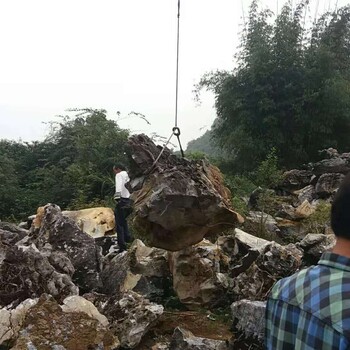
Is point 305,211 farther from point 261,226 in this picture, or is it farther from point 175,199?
point 175,199

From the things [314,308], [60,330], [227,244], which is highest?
[314,308]

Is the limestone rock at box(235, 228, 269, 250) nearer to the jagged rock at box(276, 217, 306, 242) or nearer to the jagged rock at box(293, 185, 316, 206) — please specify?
the jagged rock at box(276, 217, 306, 242)

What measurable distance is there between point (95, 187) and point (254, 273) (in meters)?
8.61

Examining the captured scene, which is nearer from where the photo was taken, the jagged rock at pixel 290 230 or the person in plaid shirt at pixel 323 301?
the person in plaid shirt at pixel 323 301

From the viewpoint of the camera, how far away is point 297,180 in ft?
35.5

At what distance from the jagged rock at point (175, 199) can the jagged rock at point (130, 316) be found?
1.75ft

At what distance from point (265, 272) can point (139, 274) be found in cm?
124

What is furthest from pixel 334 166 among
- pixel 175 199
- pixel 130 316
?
pixel 130 316

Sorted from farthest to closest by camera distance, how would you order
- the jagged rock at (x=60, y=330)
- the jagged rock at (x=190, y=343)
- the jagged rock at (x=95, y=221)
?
the jagged rock at (x=95, y=221), the jagged rock at (x=190, y=343), the jagged rock at (x=60, y=330)

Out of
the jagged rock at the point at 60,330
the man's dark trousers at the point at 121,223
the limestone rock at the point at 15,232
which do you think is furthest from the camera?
the man's dark trousers at the point at 121,223

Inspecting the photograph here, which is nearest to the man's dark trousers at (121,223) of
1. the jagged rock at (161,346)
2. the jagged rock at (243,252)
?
the jagged rock at (243,252)

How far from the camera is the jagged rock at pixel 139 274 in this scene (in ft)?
15.4

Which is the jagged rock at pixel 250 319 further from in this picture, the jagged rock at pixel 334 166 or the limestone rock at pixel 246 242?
the jagged rock at pixel 334 166

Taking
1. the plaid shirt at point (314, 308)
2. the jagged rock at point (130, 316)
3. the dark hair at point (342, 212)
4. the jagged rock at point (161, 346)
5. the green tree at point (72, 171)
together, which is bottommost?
the green tree at point (72, 171)
